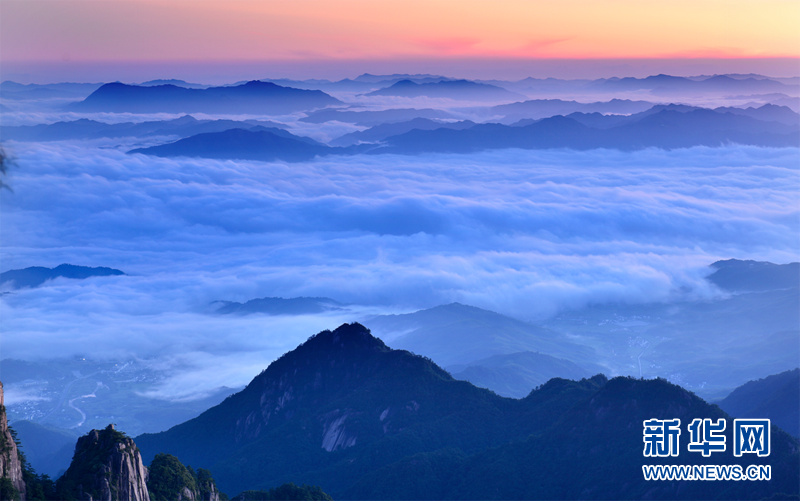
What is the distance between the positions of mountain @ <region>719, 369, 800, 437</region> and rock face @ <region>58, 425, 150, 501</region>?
10467 centimetres

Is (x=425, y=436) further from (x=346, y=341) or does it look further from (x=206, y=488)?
(x=206, y=488)

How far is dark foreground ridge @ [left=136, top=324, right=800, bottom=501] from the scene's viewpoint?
A: 3543 inches

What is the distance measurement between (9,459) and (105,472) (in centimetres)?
940

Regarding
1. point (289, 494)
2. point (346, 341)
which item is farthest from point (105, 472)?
point (346, 341)

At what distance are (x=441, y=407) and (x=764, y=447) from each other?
47.1 m

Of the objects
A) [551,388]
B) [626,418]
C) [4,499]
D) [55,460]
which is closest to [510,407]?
[551,388]

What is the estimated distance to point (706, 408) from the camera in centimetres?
9219

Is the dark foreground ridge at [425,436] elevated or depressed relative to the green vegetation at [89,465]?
elevated

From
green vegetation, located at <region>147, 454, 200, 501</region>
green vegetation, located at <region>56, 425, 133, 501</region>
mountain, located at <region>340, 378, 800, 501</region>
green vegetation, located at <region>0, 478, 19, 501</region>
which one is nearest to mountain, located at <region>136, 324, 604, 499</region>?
mountain, located at <region>340, 378, 800, 501</region>

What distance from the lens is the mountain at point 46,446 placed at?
15675 cm

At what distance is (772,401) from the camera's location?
138 meters

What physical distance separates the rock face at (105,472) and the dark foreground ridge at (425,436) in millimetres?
42446

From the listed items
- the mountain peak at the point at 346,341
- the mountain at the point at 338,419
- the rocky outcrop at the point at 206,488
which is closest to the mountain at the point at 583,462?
the mountain at the point at 338,419

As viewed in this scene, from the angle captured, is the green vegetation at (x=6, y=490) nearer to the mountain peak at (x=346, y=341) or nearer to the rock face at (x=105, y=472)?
the rock face at (x=105, y=472)
